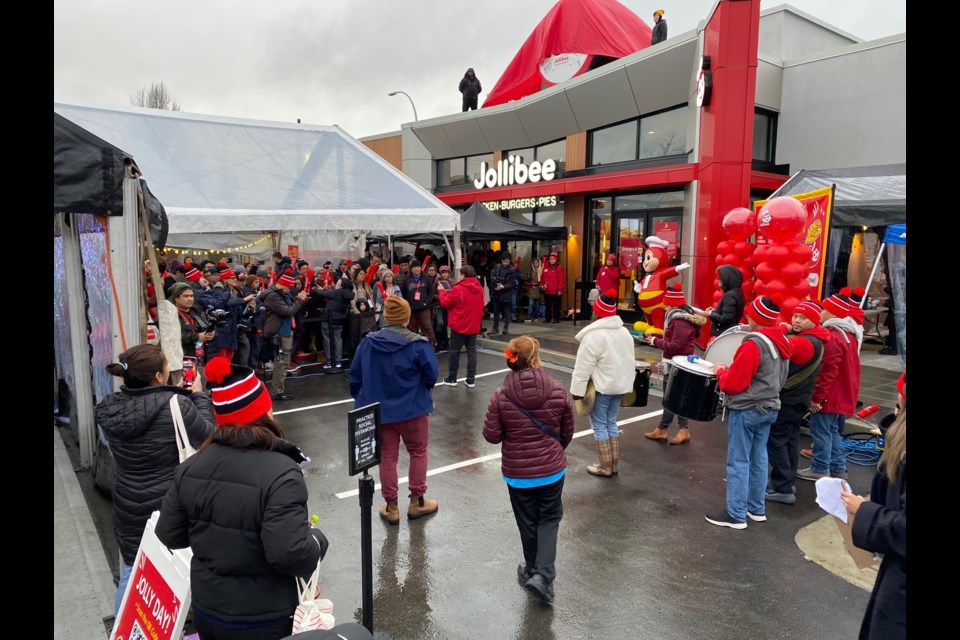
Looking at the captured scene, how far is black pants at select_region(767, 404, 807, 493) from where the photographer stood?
558cm

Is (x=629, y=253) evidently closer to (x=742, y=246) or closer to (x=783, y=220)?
(x=742, y=246)

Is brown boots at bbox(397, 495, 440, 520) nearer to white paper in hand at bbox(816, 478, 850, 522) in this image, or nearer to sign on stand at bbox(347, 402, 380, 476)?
sign on stand at bbox(347, 402, 380, 476)

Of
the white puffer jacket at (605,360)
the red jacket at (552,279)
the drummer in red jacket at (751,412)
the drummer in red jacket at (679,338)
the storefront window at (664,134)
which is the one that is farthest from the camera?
the red jacket at (552,279)

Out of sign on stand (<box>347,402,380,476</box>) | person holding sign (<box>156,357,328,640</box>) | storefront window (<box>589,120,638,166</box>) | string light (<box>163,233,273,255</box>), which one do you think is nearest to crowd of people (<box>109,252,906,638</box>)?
person holding sign (<box>156,357,328,640</box>)

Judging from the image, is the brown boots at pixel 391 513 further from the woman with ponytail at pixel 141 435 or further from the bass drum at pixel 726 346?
the bass drum at pixel 726 346

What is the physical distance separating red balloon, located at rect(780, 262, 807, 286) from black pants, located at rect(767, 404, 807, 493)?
263cm

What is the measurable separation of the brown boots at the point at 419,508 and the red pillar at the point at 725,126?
8233mm

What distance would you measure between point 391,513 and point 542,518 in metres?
1.65

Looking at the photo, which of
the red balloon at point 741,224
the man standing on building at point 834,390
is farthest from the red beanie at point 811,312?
the red balloon at point 741,224

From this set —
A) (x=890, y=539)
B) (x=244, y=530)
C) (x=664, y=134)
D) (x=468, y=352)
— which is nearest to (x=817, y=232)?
(x=468, y=352)

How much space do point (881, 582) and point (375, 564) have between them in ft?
11.0

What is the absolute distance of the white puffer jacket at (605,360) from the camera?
591 cm

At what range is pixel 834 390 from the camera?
237 inches
